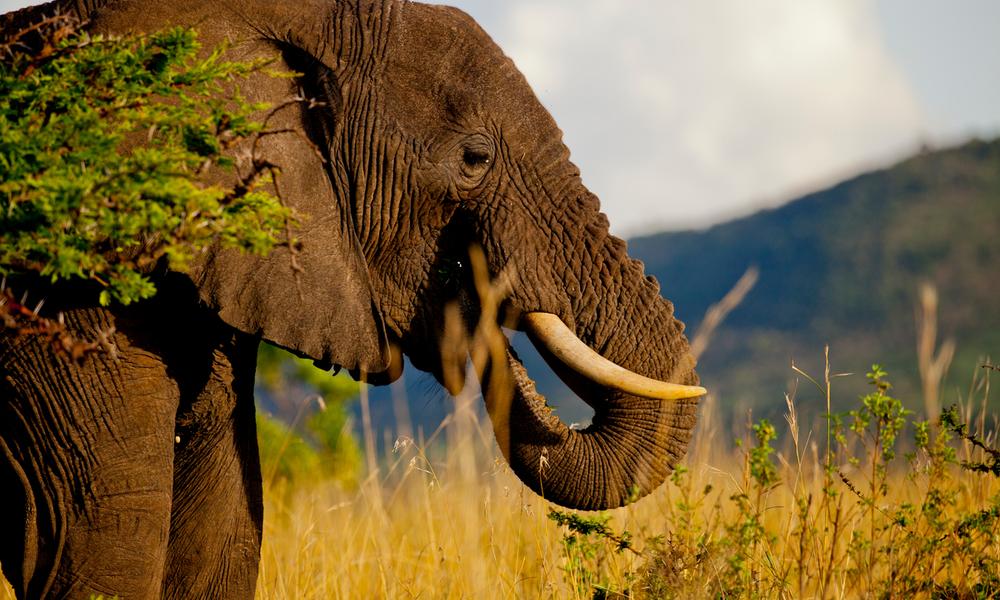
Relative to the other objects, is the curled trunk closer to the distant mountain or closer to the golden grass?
the golden grass

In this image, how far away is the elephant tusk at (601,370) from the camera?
176 inches

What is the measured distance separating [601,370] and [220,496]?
1.69 metres

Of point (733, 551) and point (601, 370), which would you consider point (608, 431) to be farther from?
point (733, 551)

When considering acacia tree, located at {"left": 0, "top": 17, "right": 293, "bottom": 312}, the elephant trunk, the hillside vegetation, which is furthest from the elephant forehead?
the hillside vegetation

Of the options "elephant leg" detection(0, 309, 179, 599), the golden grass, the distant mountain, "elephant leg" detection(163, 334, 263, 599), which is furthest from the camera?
the distant mountain

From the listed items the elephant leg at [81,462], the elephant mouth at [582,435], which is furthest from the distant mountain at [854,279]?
the elephant leg at [81,462]

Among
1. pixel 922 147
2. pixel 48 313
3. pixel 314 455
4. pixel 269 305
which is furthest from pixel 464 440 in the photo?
pixel 922 147

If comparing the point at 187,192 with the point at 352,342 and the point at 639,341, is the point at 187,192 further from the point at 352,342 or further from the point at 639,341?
the point at 639,341

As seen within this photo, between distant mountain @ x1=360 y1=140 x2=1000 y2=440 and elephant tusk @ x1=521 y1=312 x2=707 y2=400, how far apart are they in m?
72.2

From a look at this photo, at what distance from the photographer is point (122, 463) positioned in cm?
418

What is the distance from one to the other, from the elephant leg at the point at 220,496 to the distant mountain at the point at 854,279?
71.3m

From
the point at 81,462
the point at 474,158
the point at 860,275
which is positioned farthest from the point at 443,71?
the point at 860,275

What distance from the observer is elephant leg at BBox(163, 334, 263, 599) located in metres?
4.78

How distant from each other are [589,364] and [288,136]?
4.34 feet
